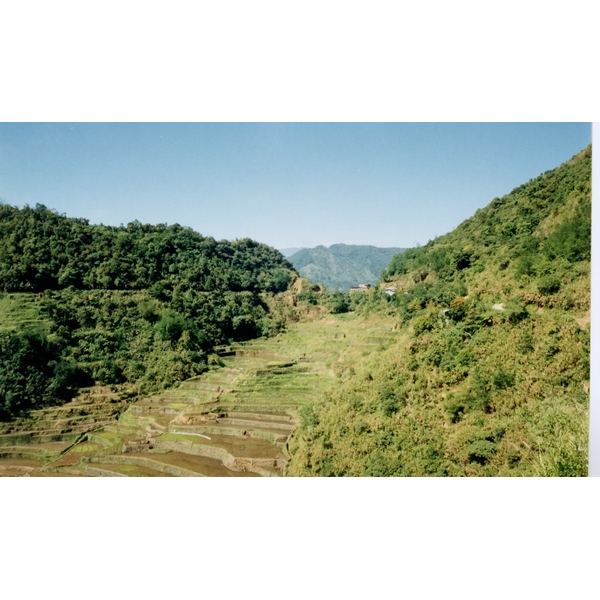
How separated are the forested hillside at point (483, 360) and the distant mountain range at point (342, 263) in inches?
7.7

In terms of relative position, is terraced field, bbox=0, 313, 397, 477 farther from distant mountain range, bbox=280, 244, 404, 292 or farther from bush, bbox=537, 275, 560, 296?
bush, bbox=537, 275, 560, 296

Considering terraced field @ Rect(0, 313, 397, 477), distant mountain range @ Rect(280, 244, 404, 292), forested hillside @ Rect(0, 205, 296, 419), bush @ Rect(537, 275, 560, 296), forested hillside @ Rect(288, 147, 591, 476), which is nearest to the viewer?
forested hillside @ Rect(288, 147, 591, 476)

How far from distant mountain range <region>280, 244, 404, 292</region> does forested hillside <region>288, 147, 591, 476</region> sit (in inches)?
7.7

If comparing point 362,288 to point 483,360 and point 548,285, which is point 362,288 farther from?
point 548,285

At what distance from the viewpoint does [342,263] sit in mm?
6691

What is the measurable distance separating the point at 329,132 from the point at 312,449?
389 cm

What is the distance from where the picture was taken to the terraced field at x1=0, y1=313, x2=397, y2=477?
5.60 metres

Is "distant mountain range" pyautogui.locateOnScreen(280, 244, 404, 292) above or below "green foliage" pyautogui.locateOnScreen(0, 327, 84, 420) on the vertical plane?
above

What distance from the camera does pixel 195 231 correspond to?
20.3ft

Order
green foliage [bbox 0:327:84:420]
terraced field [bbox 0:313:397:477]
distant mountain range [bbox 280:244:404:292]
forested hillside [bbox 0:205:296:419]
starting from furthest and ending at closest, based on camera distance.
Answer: distant mountain range [bbox 280:244:404:292] < forested hillside [bbox 0:205:296:419] < green foliage [bbox 0:327:84:420] < terraced field [bbox 0:313:397:477]

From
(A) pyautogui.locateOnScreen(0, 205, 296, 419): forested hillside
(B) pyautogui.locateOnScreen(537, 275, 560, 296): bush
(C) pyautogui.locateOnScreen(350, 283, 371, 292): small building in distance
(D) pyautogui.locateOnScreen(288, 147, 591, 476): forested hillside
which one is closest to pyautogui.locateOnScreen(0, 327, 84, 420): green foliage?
(A) pyautogui.locateOnScreen(0, 205, 296, 419): forested hillside

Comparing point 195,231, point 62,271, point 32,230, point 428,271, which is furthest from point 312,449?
point 32,230

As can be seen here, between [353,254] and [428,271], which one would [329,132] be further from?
[428,271]

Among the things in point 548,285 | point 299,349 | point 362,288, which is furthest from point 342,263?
point 548,285
